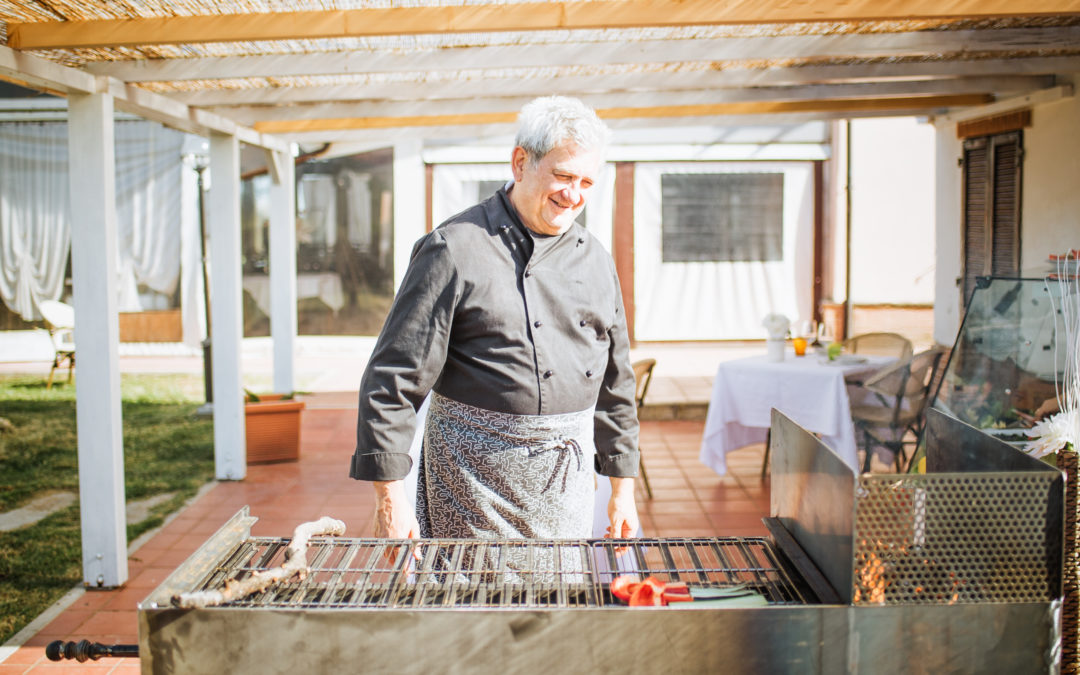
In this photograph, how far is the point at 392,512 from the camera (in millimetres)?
2102

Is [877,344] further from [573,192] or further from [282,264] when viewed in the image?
[573,192]

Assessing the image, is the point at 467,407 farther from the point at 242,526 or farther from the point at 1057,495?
the point at 1057,495

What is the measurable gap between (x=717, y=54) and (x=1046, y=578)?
2.98 metres

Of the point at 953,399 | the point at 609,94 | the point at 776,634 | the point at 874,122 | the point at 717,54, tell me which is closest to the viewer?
the point at 776,634

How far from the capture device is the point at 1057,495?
1.52 meters

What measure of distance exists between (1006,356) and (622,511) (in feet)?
6.14

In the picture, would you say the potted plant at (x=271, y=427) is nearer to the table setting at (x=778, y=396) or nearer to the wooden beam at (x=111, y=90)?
the wooden beam at (x=111, y=90)

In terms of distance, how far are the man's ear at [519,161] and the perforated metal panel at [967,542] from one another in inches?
44.0

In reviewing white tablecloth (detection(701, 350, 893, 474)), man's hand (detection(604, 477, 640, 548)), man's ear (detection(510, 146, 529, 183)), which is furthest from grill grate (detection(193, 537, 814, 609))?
white tablecloth (detection(701, 350, 893, 474))

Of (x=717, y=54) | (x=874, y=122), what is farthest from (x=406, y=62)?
(x=874, y=122)

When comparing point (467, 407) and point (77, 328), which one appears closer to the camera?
point (467, 407)

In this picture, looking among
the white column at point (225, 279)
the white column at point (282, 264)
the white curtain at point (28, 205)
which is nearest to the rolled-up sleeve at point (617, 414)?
the white column at point (225, 279)

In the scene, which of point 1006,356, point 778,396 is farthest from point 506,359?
point 778,396

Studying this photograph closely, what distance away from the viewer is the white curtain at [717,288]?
41.4 ft
